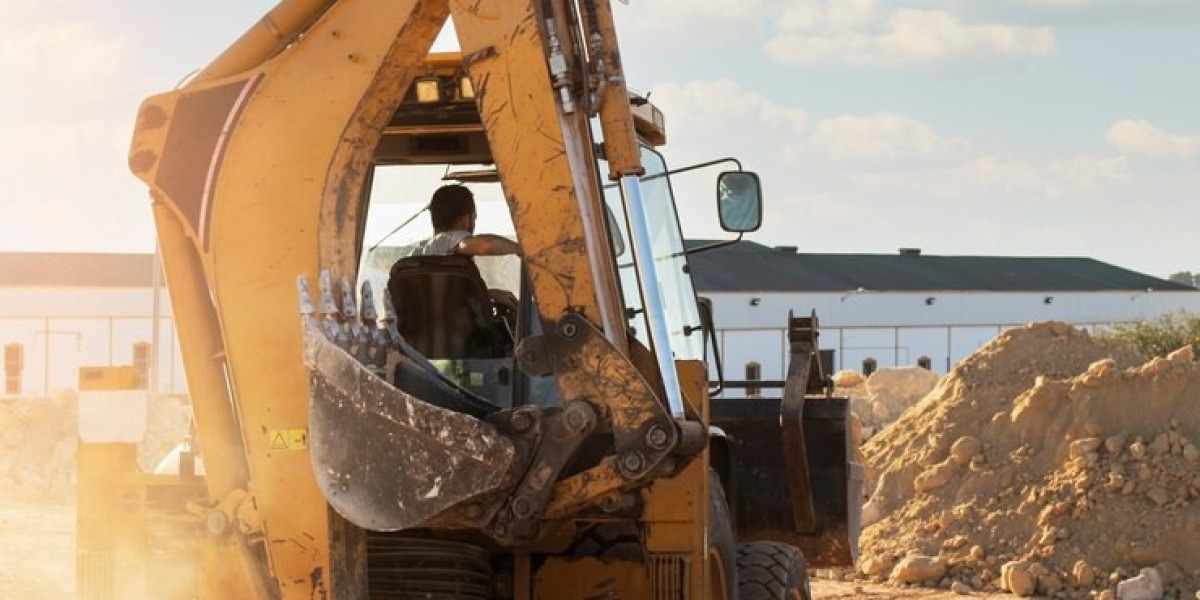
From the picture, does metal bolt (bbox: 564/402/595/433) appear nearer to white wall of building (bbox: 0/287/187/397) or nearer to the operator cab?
the operator cab

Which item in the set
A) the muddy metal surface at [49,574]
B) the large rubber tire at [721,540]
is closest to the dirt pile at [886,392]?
the muddy metal surface at [49,574]

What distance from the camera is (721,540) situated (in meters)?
6.27

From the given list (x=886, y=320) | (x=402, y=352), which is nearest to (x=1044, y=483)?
(x=402, y=352)

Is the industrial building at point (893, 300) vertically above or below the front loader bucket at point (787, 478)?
above

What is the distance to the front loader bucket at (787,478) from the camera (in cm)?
817

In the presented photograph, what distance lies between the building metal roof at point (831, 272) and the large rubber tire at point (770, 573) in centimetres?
3636

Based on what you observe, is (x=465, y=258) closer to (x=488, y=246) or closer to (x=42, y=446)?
(x=488, y=246)

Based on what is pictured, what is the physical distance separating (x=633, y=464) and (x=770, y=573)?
2.18 m

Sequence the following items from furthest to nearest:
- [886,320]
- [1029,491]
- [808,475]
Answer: [886,320] → [1029,491] → [808,475]

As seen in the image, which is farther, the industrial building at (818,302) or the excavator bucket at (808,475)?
the industrial building at (818,302)

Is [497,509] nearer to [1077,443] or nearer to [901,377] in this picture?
[1077,443]

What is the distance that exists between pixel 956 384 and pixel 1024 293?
42379 millimetres

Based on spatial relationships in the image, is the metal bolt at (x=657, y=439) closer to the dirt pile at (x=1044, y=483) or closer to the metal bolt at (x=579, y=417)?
the metal bolt at (x=579, y=417)

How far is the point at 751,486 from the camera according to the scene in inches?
323
